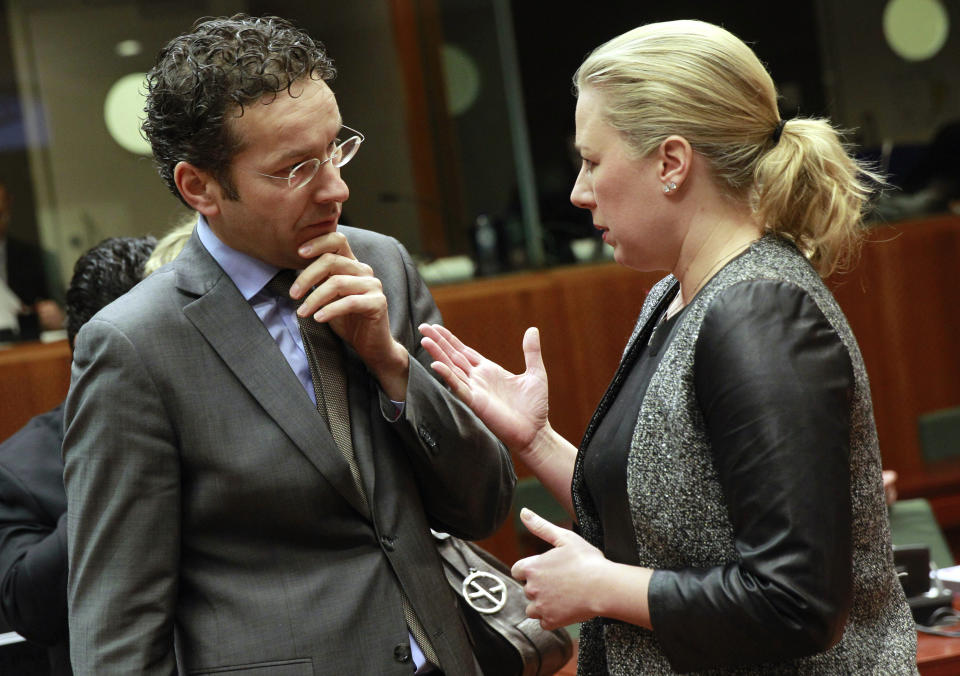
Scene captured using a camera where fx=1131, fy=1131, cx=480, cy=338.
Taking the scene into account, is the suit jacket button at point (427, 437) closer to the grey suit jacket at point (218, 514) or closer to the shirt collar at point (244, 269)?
the grey suit jacket at point (218, 514)

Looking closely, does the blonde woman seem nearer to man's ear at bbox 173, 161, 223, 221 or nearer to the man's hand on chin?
the man's hand on chin

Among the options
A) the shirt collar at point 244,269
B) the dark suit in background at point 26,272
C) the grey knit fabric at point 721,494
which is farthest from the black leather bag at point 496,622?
the dark suit in background at point 26,272

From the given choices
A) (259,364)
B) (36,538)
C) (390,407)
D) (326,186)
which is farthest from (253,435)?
(36,538)

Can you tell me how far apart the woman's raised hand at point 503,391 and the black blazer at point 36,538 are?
761 mm

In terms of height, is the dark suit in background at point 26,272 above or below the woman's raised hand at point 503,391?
below

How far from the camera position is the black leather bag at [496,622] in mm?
1763

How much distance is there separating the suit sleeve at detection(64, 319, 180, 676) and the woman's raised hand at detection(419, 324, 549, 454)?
50cm

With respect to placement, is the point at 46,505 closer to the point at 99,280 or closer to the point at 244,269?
the point at 99,280

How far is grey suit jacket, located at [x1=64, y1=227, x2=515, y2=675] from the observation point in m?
1.49

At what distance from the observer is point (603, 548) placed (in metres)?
1.66

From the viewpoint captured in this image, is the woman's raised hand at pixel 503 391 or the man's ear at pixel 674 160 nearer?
the man's ear at pixel 674 160

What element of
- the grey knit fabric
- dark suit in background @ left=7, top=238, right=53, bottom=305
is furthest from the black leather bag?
dark suit in background @ left=7, top=238, right=53, bottom=305

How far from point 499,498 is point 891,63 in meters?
5.97

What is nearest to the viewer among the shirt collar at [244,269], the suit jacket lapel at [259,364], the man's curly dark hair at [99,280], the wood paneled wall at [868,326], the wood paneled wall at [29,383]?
the suit jacket lapel at [259,364]
